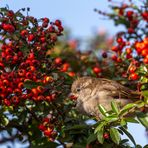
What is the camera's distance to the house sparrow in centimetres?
577

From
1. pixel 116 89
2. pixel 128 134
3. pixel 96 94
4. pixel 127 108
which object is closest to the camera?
pixel 127 108

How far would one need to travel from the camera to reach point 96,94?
244 inches

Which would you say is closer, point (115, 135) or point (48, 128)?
point (115, 135)

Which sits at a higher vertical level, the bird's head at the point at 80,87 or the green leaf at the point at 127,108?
the bird's head at the point at 80,87

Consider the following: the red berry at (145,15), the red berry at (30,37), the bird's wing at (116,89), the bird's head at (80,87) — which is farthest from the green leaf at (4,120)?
the red berry at (145,15)

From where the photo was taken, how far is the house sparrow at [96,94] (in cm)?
577

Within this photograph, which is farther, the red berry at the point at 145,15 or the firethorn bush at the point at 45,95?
the red berry at the point at 145,15

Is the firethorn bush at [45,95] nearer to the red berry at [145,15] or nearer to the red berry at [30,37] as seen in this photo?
the red berry at [30,37]

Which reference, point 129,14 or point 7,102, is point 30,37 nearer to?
point 7,102

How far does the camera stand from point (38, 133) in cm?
616

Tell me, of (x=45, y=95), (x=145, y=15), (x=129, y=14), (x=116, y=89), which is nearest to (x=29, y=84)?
(x=45, y=95)

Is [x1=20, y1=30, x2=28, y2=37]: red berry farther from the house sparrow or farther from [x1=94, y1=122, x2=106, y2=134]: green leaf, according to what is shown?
[x1=94, y1=122, x2=106, y2=134]: green leaf

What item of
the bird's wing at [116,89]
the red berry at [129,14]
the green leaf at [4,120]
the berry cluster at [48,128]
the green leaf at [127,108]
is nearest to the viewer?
the green leaf at [127,108]

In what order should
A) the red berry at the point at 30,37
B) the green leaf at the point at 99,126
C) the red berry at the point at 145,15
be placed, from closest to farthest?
the green leaf at the point at 99,126, the red berry at the point at 30,37, the red berry at the point at 145,15
